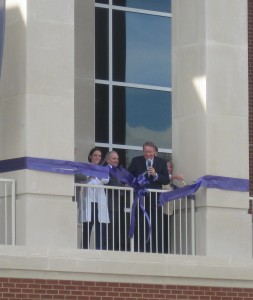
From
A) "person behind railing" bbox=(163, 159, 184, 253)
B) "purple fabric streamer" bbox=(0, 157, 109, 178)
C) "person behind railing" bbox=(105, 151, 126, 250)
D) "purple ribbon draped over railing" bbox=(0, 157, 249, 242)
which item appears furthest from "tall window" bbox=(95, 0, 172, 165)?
"purple fabric streamer" bbox=(0, 157, 109, 178)

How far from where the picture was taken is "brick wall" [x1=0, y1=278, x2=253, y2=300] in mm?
18891

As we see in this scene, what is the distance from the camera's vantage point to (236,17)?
21.4 meters

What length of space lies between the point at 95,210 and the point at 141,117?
17.9ft

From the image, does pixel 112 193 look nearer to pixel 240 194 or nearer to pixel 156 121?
pixel 240 194

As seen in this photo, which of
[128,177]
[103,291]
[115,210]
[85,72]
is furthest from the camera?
[85,72]

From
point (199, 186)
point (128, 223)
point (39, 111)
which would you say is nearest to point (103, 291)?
point (128, 223)

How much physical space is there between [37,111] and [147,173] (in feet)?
6.38

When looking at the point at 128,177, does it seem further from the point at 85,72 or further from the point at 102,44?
the point at 102,44

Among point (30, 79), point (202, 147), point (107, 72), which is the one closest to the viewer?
point (30, 79)

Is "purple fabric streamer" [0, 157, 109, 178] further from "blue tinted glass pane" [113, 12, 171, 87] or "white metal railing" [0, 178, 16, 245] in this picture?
"blue tinted glass pane" [113, 12, 171, 87]

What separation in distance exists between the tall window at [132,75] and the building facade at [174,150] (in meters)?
3.57

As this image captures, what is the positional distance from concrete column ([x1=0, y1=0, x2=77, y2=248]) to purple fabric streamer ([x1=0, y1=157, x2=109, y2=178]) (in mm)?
66

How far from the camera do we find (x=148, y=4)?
2580 cm

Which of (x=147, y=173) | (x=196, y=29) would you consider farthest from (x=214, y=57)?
(x=147, y=173)
